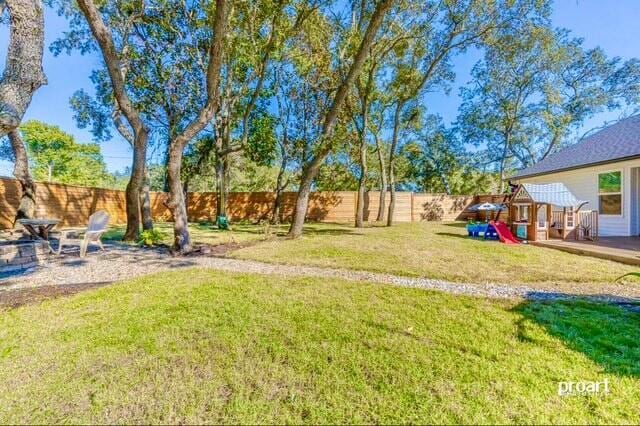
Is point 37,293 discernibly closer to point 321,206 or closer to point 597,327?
point 597,327

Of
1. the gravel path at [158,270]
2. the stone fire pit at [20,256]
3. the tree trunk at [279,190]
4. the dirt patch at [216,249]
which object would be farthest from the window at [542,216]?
the stone fire pit at [20,256]

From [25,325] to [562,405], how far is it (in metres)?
4.84

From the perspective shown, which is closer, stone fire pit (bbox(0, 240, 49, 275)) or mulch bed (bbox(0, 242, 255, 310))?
mulch bed (bbox(0, 242, 255, 310))

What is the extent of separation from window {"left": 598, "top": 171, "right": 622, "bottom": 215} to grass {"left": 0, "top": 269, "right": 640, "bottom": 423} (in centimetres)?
846

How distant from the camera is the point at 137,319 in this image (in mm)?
2930

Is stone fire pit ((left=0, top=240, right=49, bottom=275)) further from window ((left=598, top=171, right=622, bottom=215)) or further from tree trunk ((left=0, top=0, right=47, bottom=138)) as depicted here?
window ((left=598, top=171, right=622, bottom=215))

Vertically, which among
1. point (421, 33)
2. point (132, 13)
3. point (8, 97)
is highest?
point (421, 33)

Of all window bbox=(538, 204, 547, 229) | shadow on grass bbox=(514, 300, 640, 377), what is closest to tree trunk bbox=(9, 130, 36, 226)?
shadow on grass bbox=(514, 300, 640, 377)

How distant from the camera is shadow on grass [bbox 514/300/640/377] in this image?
2.22 m

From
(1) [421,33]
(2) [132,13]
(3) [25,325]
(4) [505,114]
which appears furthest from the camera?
(4) [505,114]

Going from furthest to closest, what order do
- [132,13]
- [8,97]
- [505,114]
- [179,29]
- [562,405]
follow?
[505,114] < [179,29] < [132,13] < [8,97] < [562,405]

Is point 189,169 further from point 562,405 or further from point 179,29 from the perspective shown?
point 562,405

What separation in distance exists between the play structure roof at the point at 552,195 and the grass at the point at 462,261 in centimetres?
165

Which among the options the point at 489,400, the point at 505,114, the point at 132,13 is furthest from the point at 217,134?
the point at 505,114
